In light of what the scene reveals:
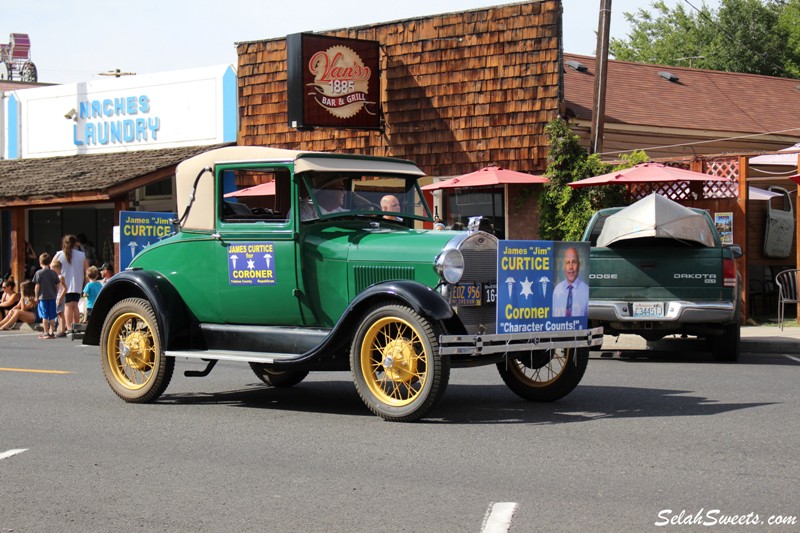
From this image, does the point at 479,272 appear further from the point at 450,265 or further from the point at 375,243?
the point at 375,243

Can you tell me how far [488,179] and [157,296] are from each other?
11263 millimetres

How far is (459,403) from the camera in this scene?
9.52 metres

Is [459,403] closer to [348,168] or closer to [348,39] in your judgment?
[348,168]

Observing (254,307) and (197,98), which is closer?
(254,307)

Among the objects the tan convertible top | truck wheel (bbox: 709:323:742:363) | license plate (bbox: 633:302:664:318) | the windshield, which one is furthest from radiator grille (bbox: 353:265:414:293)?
truck wheel (bbox: 709:323:742:363)

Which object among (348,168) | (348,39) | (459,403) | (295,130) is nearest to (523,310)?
(459,403)

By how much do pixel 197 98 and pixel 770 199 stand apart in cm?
1316

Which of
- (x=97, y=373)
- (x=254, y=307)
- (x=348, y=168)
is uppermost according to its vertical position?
(x=348, y=168)

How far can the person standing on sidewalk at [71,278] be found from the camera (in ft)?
67.8

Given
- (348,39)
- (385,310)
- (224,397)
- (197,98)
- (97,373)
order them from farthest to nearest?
(197,98) < (348,39) < (97,373) < (224,397) < (385,310)

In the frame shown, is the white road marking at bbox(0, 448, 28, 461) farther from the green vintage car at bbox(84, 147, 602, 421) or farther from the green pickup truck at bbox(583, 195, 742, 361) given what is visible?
the green pickup truck at bbox(583, 195, 742, 361)

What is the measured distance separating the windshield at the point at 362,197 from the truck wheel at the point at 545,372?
1611mm

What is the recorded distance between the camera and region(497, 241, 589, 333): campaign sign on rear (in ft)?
27.7

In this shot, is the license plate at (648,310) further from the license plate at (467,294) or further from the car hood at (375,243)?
the license plate at (467,294)
